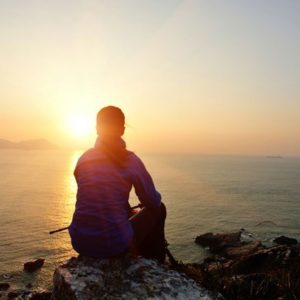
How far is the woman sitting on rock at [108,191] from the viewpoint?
231 inches

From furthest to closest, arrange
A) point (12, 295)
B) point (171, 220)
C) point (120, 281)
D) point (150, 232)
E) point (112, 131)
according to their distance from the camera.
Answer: point (171, 220) < point (12, 295) < point (150, 232) < point (112, 131) < point (120, 281)

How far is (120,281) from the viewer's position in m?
5.55

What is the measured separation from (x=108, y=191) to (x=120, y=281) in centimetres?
137

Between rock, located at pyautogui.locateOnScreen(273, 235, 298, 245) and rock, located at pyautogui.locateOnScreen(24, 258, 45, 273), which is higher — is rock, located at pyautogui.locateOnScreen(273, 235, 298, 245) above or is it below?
above

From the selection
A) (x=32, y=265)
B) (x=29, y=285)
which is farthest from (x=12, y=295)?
(x=32, y=265)

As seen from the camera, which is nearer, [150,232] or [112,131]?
[112,131]

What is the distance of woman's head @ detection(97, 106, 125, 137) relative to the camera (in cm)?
606

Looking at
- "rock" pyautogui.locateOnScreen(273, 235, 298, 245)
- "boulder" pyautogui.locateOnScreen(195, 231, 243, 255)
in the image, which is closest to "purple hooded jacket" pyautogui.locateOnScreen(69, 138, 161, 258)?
"boulder" pyautogui.locateOnScreen(195, 231, 243, 255)

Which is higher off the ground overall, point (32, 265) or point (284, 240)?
point (284, 240)

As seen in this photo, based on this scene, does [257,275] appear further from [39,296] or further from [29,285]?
[29,285]

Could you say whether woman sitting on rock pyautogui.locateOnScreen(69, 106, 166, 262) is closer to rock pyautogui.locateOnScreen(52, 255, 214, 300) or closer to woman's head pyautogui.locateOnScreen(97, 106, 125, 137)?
woman's head pyautogui.locateOnScreen(97, 106, 125, 137)

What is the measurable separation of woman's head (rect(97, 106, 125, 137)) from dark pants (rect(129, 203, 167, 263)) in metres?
1.42

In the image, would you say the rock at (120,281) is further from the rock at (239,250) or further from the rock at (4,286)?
the rock at (239,250)

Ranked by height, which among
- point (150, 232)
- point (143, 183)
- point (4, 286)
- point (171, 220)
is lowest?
point (171, 220)
